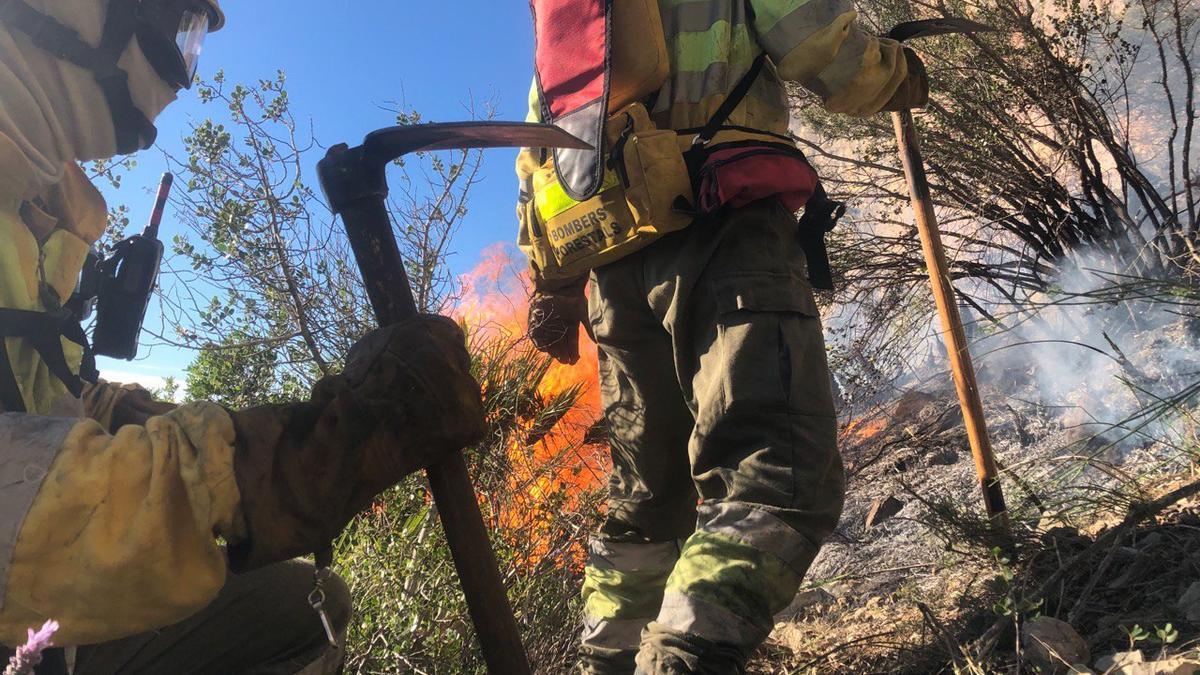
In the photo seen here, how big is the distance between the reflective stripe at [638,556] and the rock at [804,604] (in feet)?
2.98

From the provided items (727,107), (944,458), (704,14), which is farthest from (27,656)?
(944,458)

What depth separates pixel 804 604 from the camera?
2.96 m

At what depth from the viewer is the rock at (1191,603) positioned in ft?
5.73

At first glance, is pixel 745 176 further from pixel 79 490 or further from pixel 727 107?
pixel 79 490

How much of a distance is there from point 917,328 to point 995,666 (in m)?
3.50

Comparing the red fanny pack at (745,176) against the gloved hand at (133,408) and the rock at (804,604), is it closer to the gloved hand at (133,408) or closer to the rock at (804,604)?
the gloved hand at (133,408)

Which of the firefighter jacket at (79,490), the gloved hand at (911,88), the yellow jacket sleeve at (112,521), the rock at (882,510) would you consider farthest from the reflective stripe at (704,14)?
the rock at (882,510)

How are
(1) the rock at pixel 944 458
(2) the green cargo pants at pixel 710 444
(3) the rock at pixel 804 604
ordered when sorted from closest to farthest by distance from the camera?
(2) the green cargo pants at pixel 710 444
(3) the rock at pixel 804 604
(1) the rock at pixel 944 458

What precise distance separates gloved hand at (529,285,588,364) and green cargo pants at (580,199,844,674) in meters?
0.37

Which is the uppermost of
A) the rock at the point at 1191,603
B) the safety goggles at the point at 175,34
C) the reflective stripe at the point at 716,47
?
the safety goggles at the point at 175,34

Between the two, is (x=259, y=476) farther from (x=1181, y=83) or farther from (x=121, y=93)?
(x=1181, y=83)

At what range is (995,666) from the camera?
1.86 m

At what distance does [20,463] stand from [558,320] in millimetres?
1824

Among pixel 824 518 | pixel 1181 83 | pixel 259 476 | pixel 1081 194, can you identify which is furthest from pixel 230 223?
pixel 1181 83
